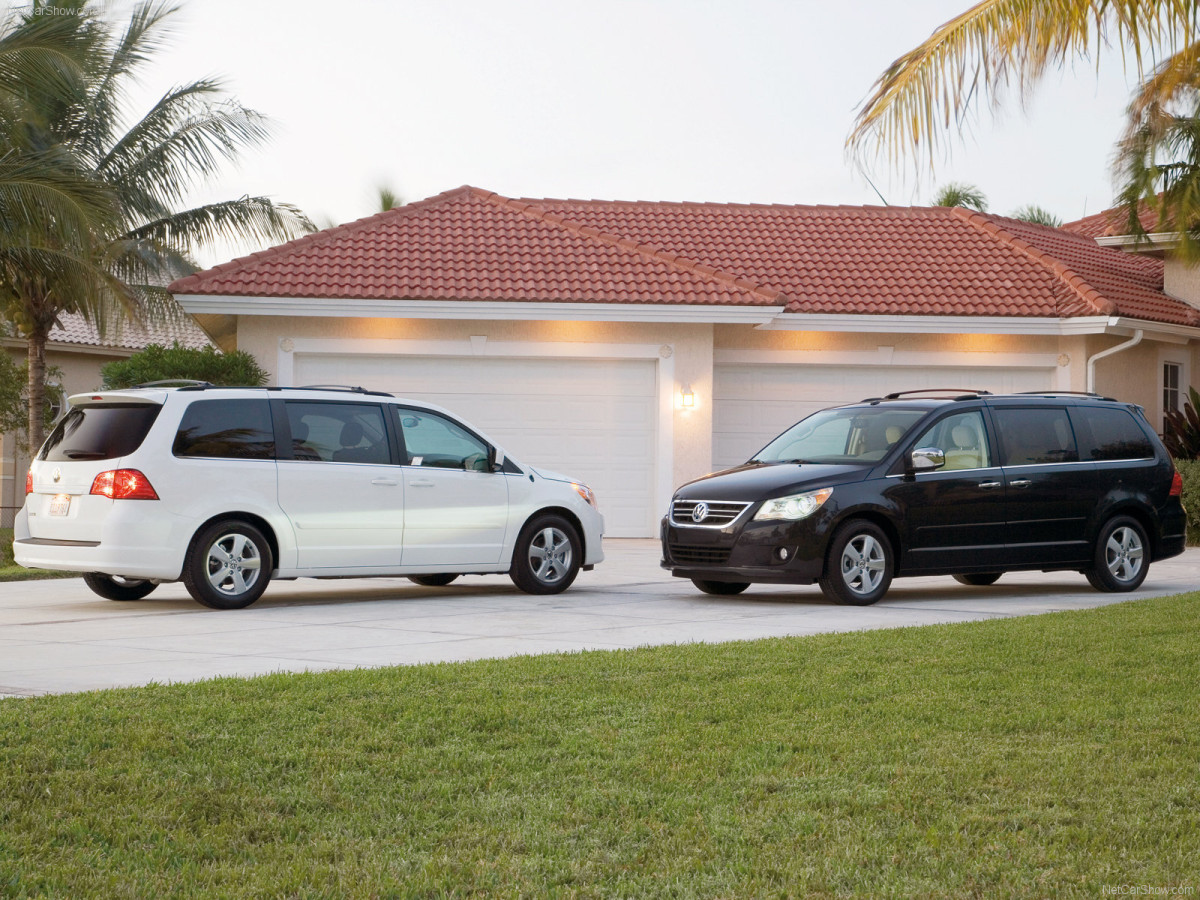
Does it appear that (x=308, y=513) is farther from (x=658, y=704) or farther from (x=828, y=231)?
(x=828, y=231)

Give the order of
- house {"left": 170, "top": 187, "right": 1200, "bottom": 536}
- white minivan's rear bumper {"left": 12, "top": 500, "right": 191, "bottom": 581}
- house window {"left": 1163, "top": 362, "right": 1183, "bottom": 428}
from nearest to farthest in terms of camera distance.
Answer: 1. white minivan's rear bumper {"left": 12, "top": 500, "right": 191, "bottom": 581}
2. house {"left": 170, "top": 187, "right": 1200, "bottom": 536}
3. house window {"left": 1163, "top": 362, "right": 1183, "bottom": 428}

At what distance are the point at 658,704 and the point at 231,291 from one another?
15.1 m

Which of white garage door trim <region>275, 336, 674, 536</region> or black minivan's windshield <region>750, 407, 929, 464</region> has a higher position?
white garage door trim <region>275, 336, 674, 536</region>

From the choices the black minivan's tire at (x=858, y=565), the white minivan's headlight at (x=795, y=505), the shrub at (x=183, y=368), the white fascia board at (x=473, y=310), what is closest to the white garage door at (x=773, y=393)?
the white fascia board at (x=473, y=310)

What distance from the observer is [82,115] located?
24.0 m

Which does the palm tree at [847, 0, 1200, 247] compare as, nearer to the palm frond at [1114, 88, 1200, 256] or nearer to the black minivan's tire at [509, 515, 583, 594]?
the black minivan's tire at [509, 515, 583, 594]

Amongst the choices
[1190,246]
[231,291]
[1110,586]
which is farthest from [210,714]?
[1190,246]

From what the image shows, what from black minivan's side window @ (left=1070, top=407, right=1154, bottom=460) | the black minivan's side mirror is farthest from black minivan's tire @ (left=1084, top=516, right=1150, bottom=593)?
the black minivan's side mirror

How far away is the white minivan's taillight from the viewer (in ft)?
35.2

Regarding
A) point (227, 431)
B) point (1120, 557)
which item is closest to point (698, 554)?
point (227, 431)

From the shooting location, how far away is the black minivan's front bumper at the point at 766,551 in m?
11.6

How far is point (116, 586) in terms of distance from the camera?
39.3 ft

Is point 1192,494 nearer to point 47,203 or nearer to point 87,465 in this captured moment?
point 87,465

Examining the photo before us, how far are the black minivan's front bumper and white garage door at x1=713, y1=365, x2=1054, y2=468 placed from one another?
995 centimetres
